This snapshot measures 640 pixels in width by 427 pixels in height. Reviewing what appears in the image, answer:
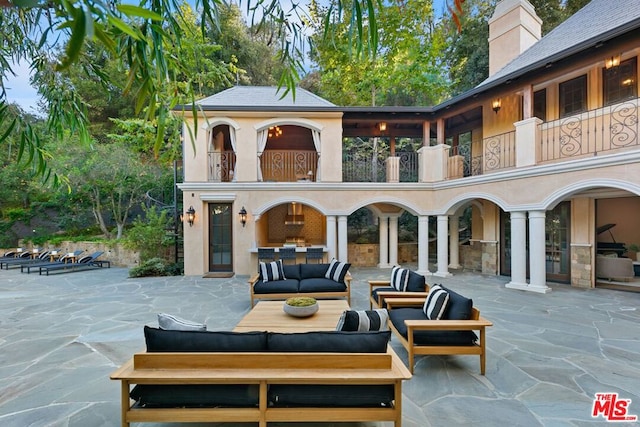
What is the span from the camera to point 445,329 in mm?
3717

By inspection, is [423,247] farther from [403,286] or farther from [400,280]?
[403,286]

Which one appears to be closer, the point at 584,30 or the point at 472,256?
the point at 584,30

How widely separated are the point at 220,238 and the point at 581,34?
42.5 ft

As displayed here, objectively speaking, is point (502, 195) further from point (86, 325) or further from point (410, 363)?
point (86, 325)

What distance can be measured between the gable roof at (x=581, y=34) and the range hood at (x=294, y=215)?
23.9ft

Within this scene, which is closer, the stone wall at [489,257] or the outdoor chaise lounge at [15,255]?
the stone wall at [489,257]

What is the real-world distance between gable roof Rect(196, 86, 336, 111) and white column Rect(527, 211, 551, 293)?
23.7 ft

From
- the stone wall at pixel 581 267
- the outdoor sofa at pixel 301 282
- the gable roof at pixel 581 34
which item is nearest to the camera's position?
the gable roof at pixel 581 34

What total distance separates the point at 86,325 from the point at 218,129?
866cm

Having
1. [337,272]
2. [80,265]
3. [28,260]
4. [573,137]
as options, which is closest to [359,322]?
[337,272]

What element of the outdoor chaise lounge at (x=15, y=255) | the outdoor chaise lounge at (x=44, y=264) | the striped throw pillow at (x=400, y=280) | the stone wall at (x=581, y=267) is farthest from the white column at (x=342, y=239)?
the outdoor chaise lounge at (x=15, y=255)

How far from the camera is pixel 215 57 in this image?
18656 millimetres

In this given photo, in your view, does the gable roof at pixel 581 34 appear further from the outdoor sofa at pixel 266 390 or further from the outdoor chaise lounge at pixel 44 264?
the outdoor chaise lounge at pixel 44 264

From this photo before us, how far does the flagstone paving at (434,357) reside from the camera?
121 inches
